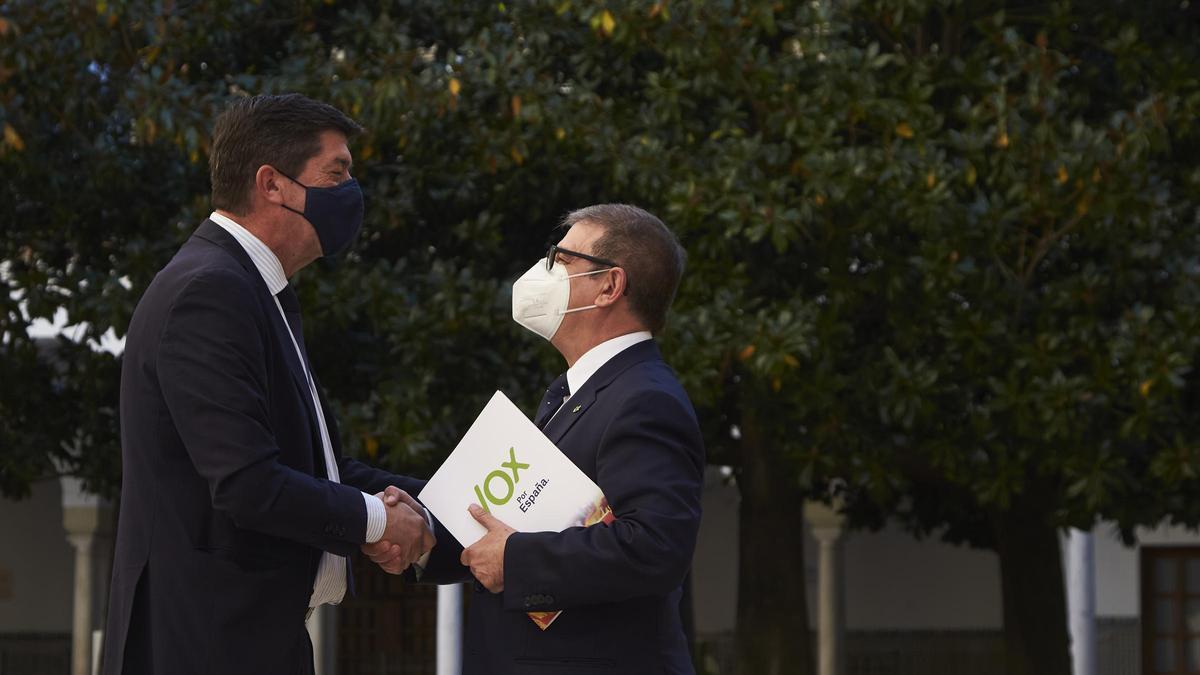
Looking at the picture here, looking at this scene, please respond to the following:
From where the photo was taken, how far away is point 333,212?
11.6ft

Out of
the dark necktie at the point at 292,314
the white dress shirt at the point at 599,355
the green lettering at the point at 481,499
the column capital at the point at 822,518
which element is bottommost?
the green lettering at the point at 481,499

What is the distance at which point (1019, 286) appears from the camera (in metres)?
9.80

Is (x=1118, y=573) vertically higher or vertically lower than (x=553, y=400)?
higher

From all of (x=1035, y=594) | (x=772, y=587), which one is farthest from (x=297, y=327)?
(x=1035, y=594)

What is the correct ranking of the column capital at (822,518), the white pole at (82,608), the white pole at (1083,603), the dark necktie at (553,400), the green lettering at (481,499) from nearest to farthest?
the green lettering at (481,499), the dark necktie at (553,400), the white pole at (1083,603), the white pole at (82,608), the column capital at (822,518)

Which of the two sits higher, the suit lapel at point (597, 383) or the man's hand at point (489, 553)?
the suit lapel at point (597, 383)

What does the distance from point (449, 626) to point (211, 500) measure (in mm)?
7096

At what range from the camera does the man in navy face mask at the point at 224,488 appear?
310 cm

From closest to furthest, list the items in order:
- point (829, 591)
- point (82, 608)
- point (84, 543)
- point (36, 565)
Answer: point (82, 608), point (84, 543), point (829, 591), point (36, 565)

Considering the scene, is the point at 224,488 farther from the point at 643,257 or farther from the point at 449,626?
the point at 449,626

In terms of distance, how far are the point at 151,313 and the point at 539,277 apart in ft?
2.55

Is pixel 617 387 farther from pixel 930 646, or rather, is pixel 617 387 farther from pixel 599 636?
pixel 930 646

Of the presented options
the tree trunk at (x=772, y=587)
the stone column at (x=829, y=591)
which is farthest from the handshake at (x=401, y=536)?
the stone column at (x=829, y=591)

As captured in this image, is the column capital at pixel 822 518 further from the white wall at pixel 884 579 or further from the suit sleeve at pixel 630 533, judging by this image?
the suit sleeve at pixel 630 533
